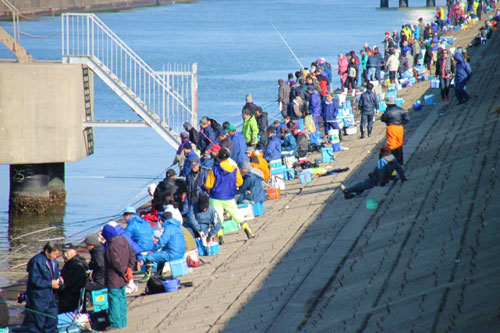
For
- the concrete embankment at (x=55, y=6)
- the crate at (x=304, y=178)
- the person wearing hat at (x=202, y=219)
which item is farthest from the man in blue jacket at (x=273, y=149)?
the concrete embankment at (x=55, y=6)

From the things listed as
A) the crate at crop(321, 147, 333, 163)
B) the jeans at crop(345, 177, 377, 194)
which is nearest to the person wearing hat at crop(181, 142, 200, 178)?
the jeans at crop(345, 177, 377, 194)

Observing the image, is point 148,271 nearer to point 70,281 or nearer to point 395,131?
point 70,281

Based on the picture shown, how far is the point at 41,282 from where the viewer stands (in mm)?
9891

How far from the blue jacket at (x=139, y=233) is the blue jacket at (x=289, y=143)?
7770mm

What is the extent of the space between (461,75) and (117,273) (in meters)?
14.7

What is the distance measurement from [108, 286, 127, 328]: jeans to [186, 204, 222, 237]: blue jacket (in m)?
2.84

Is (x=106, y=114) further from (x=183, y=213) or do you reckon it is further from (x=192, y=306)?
(x=192, y=306)

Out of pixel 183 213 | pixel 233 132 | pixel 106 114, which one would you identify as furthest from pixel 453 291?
pixel 106 114

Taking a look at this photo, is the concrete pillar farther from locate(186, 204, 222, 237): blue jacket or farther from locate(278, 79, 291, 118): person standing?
locate(186, 204, 222, 237): blue jacket

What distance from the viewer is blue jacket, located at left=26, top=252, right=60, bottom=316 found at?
9.88 m

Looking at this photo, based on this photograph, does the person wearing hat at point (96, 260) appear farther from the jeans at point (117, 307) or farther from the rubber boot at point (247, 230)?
the rubber boot at point (247, 230)

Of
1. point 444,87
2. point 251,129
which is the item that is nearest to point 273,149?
point 251,129

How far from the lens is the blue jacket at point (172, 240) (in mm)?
11609

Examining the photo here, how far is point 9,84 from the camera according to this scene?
21453mm
